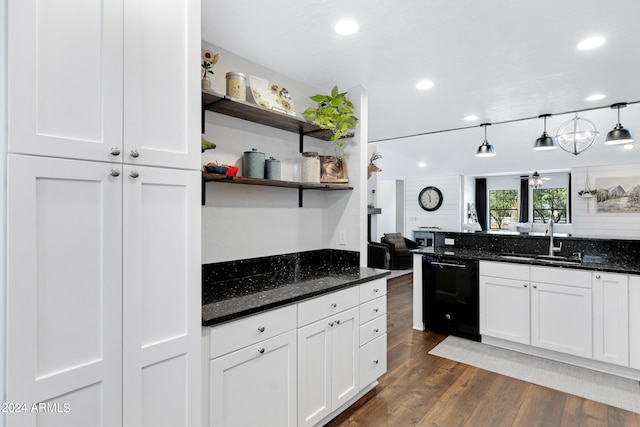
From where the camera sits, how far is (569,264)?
304 cm

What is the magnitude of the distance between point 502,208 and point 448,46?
9863 mm

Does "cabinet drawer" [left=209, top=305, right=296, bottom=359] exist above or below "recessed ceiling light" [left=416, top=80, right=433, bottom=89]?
below

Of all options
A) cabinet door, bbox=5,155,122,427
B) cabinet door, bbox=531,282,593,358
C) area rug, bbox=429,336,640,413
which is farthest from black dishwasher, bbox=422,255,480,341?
cabinet door, bbox=5,155,122,427

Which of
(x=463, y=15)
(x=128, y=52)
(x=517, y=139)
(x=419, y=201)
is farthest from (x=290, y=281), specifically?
(x=419, y=201)

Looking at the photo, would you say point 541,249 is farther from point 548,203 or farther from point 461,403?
point 548,203

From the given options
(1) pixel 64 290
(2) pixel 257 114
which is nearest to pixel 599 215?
(2) pixel 257 114

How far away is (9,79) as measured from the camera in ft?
3.26

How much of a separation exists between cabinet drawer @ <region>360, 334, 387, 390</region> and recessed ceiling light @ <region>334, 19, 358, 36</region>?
6.65 ft

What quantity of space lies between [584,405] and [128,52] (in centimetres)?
339

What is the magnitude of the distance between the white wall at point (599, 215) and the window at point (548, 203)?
2.11 m

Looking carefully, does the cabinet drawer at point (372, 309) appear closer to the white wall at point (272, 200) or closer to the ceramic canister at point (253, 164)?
the white wall at point (272, 200)

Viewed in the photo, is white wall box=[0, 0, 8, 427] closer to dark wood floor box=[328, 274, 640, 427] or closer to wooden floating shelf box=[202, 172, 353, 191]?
wooden floating shelf box=[202, 172, 353, 191]

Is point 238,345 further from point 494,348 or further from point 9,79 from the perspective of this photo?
point 494,348

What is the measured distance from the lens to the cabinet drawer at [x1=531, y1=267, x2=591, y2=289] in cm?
297
